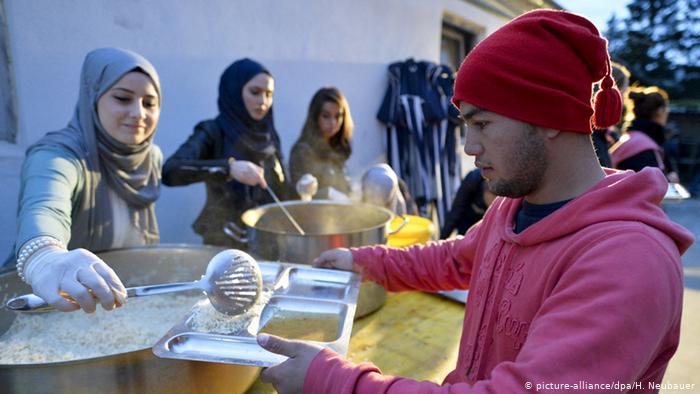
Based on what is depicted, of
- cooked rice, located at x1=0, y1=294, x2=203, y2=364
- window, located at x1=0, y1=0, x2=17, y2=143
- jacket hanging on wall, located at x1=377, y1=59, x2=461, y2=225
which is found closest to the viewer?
cooked rice, located at x1=0, y1=294, x2=203, y2=364

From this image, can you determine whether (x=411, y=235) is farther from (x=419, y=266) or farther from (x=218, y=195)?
(x=218, y=195)

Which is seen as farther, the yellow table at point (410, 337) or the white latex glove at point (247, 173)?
the white latex glove at point (247, 173)

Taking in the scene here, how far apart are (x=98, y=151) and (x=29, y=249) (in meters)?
0.50

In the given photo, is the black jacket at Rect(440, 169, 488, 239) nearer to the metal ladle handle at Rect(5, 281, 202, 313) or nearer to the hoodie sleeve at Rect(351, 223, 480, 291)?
the hoodie sleeve at Rect(351, 223, 480, 291)

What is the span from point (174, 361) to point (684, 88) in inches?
733

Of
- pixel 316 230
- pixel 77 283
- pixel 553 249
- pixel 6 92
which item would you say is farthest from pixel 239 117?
pixel 553 249

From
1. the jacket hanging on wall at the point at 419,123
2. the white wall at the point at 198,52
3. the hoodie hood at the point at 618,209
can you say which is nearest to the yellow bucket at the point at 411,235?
the hoodie hood at the point at 618,209

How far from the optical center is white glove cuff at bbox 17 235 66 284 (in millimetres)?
809

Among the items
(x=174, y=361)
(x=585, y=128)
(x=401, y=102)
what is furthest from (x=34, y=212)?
(x=401, y=102)

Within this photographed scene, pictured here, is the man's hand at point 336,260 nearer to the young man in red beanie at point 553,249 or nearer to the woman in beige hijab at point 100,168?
the young man in red beanie at point 553,249

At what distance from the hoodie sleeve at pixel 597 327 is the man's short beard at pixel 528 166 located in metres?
0.14

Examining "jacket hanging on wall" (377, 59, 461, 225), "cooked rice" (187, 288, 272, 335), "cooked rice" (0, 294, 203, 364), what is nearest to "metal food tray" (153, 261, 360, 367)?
"cooked rice" (187, 288, 272, 335)

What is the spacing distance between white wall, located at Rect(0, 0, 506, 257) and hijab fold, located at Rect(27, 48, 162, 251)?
675 mm

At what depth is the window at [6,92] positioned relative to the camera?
1.62m
